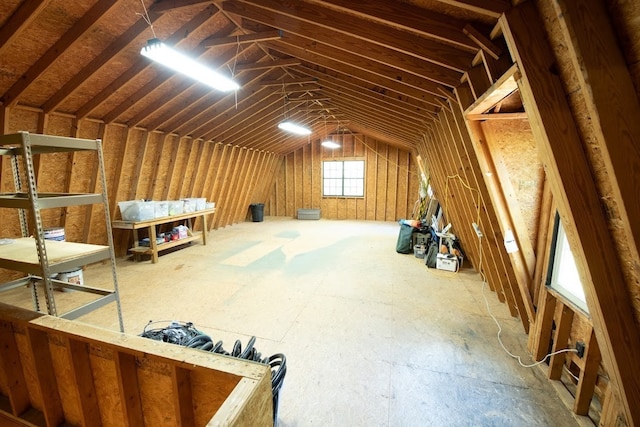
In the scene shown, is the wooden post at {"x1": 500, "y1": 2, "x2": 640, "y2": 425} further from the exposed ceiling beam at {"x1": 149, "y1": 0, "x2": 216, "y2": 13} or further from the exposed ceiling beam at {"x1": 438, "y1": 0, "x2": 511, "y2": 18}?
the exposed ceiling beam at {"x1": 149, "y1": 0, "x2": 216, "y2": 13}

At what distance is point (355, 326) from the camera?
9.18ft

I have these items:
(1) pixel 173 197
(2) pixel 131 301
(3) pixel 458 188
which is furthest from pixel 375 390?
(1) pixel 173 197

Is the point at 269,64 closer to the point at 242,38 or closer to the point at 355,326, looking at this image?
the point at 242,38

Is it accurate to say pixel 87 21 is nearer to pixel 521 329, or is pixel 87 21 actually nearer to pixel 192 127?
pixel 192 127

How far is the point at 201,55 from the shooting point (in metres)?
3.40

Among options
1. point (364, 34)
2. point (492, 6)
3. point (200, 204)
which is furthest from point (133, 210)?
point (492, 6)

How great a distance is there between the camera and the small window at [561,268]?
6.29 ft

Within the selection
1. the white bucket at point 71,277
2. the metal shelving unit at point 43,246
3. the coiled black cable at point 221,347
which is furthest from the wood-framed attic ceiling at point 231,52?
the coiled black cable at point 221,347

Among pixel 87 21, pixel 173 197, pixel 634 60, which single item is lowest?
pixel 173 197

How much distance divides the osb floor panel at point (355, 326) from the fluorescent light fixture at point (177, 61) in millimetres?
2597

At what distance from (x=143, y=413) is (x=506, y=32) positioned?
2661 millimetres

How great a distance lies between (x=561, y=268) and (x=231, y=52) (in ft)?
14.5

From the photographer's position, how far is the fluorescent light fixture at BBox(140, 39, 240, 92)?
85.9 inches

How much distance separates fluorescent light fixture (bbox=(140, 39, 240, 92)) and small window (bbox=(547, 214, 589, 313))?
336 centimetres
